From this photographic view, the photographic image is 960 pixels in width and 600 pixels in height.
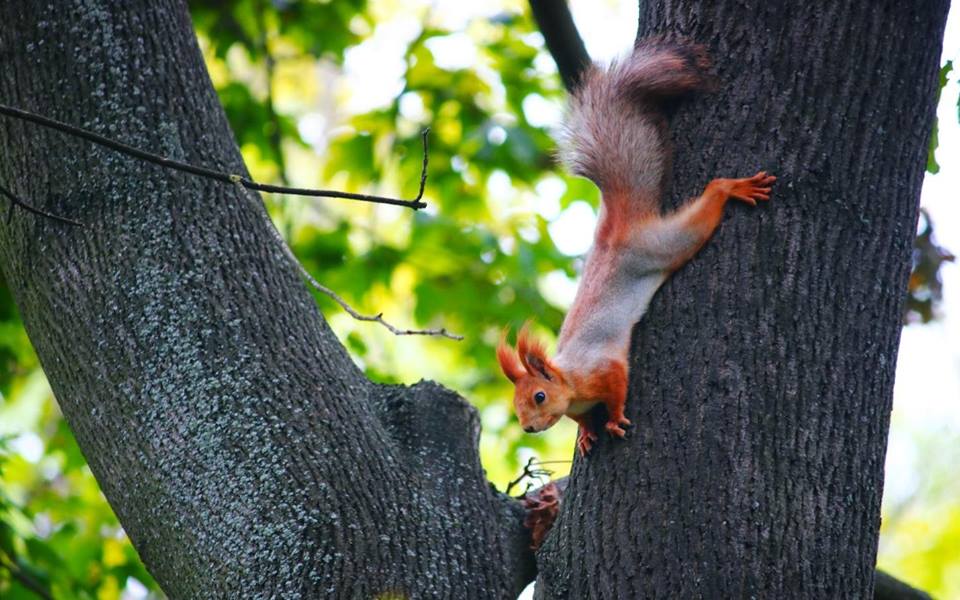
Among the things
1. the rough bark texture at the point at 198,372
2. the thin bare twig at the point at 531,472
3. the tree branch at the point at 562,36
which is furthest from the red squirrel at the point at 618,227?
the tree branch at the point at 562,36

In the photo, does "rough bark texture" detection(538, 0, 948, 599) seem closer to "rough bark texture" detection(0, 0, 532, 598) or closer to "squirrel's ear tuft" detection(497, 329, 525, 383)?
"rough bark texture" detection(0, 0, 532, 598)

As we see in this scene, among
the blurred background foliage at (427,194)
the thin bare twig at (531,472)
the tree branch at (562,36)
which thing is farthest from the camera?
the blurred background foliage at (427,194)

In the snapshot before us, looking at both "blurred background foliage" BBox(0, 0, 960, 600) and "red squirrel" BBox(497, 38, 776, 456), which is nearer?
"red squirrel" BBox(497, 38, 776, 456)

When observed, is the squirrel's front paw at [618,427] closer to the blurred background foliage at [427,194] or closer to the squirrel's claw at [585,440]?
the squirrel's claw at [585,440]

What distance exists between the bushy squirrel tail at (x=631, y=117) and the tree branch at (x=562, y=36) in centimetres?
59

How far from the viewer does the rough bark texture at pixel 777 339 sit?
6.95ft

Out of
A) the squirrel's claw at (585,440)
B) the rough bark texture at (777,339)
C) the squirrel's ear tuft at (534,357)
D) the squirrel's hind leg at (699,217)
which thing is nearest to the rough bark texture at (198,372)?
the squirrel's claw at (585,440)

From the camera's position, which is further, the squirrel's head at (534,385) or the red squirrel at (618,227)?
the squirrel's head at (534,385)

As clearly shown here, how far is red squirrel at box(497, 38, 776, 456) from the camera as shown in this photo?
2.44 m

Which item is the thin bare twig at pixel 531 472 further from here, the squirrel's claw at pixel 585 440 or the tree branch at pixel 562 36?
the tree branch at pixel 562 36

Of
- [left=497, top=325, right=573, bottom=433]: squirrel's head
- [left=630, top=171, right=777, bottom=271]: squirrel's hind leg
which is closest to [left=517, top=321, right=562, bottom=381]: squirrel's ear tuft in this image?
[left=497, top=325, right=573, bottom=433]: squirrel's head

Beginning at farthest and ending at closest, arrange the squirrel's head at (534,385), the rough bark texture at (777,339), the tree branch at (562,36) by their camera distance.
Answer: the tree branch at (562,36)
the squirrel's head at (534,385)
the rough bark texture at (777,339)

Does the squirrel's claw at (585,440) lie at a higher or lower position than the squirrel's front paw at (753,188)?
lower

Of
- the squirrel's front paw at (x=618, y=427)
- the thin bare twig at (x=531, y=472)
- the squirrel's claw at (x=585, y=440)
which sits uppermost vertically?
the thin bare twig at (x=531, y=472)
